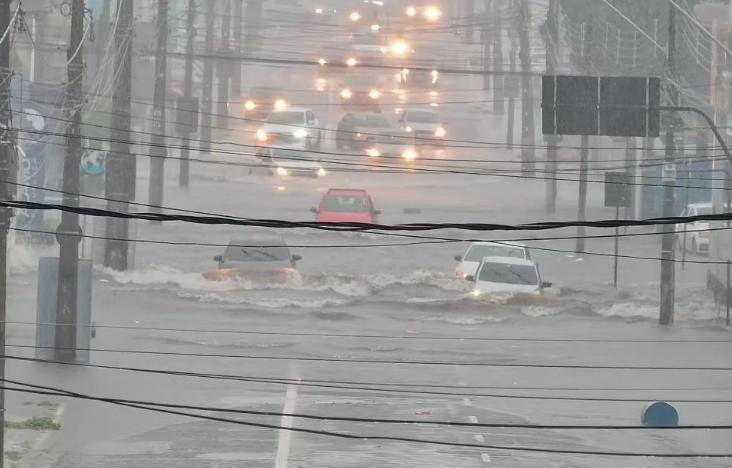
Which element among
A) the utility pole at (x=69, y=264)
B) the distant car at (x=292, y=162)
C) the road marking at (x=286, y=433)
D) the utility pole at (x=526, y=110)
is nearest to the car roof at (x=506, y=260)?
the road marking at (x=286, y=433)

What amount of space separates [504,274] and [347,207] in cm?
818

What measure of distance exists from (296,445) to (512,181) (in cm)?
4610

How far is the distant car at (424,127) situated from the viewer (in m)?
68.5

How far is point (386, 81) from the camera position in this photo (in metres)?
87.6

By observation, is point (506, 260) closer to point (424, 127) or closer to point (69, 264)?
point (69, 264)

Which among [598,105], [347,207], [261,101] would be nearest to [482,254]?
[347,207]

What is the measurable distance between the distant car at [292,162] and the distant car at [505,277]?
21.2 m

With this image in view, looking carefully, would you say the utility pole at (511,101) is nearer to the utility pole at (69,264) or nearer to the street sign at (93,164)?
the street sign at (93,164)

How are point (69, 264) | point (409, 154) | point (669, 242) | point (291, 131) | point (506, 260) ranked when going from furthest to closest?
point (409, 154)
point (291, 131)
point (506, 260)
point (669, 242)
point (69, 264)

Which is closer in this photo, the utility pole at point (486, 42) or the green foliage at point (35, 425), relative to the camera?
the green foliage at point (35, 425)

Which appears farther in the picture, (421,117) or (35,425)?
(421,117)

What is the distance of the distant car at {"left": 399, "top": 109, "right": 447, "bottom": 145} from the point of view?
68.5 m

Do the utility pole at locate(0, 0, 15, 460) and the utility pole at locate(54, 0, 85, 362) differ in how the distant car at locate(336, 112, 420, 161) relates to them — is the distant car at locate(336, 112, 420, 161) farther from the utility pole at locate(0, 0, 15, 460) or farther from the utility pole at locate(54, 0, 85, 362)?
the utility pole at locate(0, 0, 15, 460)

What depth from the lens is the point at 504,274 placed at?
40.9 meters
